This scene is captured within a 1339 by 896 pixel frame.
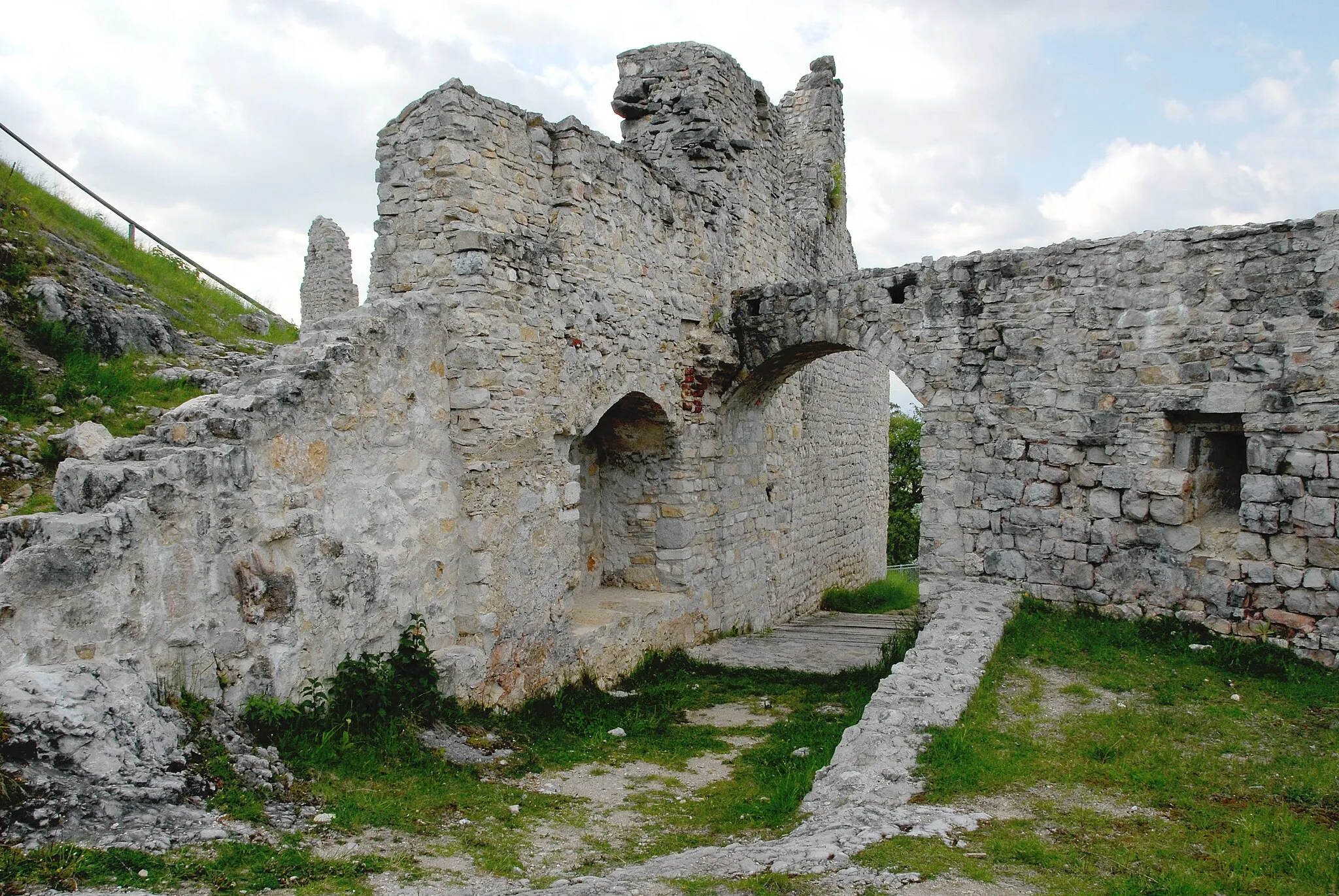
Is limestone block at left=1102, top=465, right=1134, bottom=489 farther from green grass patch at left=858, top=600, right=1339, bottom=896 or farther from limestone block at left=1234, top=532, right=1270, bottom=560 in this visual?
green grass patch at left=858, top=600, right=1339, bottom=896

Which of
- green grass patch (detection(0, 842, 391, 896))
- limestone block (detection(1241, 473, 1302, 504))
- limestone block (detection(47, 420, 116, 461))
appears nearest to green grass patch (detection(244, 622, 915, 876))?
green grass patch (detection(0, 842, 391, 896))

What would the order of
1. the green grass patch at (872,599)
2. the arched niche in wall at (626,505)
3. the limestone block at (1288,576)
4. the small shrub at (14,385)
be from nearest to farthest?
the limestone block at (1288,576) → the small shrub at (14,385) → the arched niche in wall at (626,505) → the green grass patch at (872,599)

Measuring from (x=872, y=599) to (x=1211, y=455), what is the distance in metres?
6.70

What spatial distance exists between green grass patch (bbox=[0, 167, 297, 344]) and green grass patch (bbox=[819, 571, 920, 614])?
8.67 meters

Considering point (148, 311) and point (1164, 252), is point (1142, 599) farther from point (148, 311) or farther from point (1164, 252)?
point (148, 311)

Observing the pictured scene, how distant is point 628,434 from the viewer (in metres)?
8.77

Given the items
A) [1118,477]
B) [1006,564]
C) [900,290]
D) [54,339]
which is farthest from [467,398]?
[1118,477]

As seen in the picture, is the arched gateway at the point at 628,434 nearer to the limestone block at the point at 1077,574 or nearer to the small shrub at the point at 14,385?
the limestone block at the point at 1077,574

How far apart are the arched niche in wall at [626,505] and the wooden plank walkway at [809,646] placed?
36.2 inches

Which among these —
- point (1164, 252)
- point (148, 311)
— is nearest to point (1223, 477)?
point (1164, 252)

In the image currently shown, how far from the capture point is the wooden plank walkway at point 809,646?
8484 mm

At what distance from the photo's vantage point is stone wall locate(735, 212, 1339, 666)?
657cm

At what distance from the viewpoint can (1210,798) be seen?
4102mm

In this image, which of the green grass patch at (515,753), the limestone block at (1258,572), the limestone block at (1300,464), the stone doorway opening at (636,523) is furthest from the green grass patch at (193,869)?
the limestone block at (1300,464)
